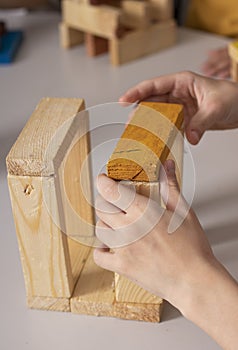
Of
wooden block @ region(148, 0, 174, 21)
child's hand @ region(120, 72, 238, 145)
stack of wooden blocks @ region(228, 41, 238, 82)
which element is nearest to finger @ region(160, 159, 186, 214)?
child's hand @ region(120, 72, 238, 145)

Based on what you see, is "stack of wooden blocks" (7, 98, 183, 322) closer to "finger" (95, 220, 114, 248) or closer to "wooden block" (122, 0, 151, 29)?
"finger" (95, 220, 114, 248)

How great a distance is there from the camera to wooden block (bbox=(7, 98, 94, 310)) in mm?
562

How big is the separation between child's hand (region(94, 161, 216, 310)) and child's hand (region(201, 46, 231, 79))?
678 millimetres

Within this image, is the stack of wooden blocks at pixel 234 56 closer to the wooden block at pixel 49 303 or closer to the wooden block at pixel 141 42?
the wooden block at pixel 141 42

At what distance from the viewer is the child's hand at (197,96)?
0.77m

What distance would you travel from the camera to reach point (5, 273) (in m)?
0.68

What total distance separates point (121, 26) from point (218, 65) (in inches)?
8.6

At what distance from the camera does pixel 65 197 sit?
65 centimetres

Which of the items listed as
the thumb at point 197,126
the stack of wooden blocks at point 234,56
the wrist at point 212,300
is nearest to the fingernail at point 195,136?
the thumb at point 197,126

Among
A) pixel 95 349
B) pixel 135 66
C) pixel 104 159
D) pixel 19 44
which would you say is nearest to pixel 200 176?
pixel 104 159

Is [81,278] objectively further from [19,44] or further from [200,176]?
[19,44]

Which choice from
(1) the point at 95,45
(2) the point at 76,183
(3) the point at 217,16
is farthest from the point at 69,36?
(2) the point at 76,183

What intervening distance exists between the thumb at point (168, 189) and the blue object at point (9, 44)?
2.65 feet

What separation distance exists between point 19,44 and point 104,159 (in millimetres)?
802
